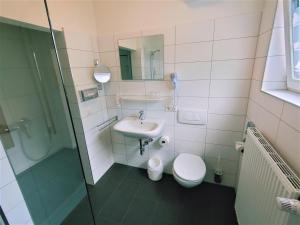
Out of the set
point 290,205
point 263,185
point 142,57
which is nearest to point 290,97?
point 263,185

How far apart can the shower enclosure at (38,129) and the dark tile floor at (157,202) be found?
0.22 metres

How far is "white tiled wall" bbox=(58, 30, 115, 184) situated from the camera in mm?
1565

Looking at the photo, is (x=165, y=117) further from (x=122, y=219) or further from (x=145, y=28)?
(x=122, y=219)

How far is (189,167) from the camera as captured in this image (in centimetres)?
162

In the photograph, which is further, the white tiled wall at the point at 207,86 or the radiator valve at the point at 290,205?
the white tiled wall at the point at 207,86

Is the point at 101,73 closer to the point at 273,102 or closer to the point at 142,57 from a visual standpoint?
the point at 142,57

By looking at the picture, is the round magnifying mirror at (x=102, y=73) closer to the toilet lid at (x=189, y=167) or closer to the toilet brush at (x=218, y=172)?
the toilet lid at (x=189, y=167)

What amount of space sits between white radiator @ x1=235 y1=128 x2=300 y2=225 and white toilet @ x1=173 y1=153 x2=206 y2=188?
37 cm

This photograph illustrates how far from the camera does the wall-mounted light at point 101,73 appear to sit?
1834 mm

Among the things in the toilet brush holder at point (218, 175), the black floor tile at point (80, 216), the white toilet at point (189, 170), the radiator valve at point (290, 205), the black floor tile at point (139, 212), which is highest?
the radiator valve at point (290, 205)

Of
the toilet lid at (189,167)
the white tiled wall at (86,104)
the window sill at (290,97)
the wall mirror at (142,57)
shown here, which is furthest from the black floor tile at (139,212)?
the window sill at (290,97)

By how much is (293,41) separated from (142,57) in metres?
1.31

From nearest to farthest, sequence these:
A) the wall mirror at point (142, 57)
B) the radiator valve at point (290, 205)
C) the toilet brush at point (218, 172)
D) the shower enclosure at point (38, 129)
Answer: the radiator valve at point (290, 205), the shower enclosure at point (38, 129), the wall mirror at point (142, 57), the toilet brush at point (218, 172)

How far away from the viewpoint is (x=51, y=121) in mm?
1697
